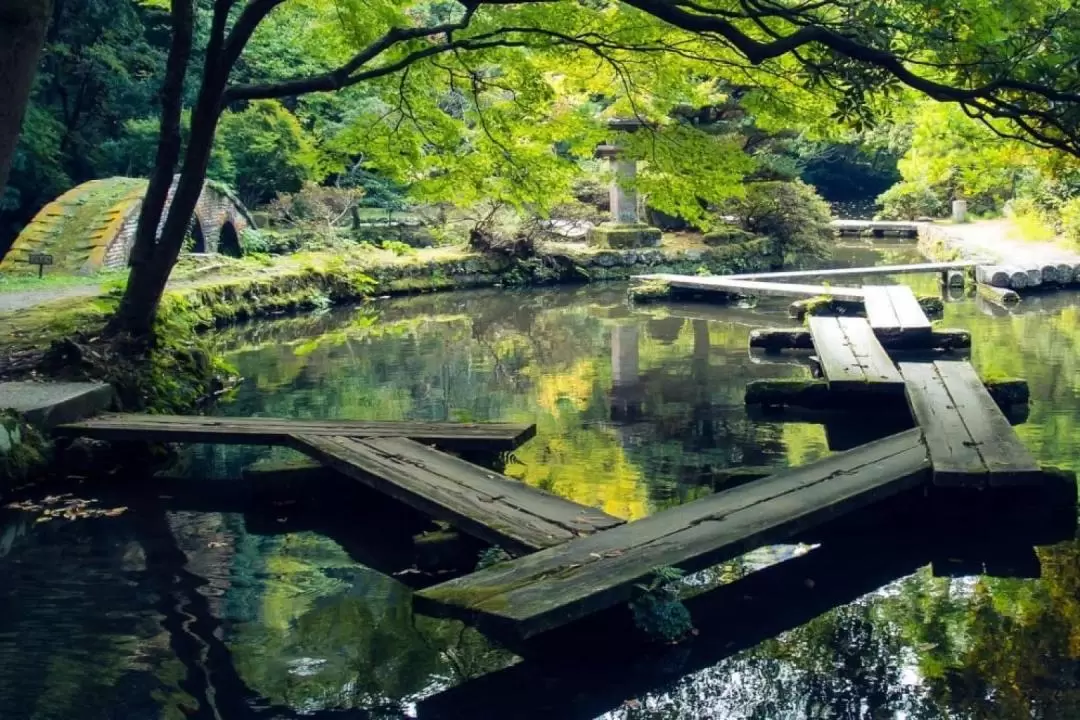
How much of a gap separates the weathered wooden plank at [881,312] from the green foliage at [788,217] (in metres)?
8.72

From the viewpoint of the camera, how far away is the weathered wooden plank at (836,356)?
31.6 feet

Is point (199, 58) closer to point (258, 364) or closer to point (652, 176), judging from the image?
point (258, 364)

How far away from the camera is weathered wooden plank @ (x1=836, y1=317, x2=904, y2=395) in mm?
9422

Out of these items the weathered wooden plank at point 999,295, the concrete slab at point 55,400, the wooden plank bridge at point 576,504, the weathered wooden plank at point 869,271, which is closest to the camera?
the wooden plank bridge at point 576,504

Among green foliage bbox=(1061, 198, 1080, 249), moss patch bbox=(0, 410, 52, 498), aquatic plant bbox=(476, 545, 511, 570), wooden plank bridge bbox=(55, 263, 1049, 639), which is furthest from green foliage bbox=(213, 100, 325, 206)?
aquatic plant bbox=(476, 545, 511, 570)

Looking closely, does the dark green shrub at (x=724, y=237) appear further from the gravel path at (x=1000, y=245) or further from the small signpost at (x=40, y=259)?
the small signpost at (x=40, y=259)

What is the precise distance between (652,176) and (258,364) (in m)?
5.26

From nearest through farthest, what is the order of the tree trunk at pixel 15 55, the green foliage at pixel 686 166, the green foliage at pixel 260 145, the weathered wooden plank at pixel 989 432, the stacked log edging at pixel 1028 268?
the tree trunk at pixel 15 55 < the weathered wooden plank at pixel 989 432 < the green foliage at pixel 686 166 < the stacked log edging at pixel 1028 268 < the green foliage at pixel 260 145

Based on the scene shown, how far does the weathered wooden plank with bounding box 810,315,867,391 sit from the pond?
0.40 metres

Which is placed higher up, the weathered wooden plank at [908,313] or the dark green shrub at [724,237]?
the dark green shrub at [724,237]

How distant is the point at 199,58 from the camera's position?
2377 cm

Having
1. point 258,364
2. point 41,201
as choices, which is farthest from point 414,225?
point 258,364

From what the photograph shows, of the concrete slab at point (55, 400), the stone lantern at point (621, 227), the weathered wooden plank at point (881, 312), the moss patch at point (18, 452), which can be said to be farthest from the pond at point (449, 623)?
the stone lantern at point (621, 227)

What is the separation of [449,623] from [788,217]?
2167cm
